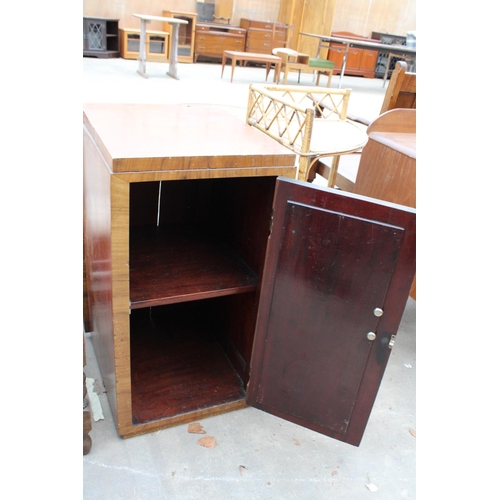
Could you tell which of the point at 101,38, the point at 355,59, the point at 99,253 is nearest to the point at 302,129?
the point at 99,253

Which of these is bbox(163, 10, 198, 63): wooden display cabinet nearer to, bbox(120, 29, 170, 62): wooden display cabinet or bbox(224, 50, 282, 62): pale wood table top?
bbox(120, 29, 170, 62): wooden display cabinet

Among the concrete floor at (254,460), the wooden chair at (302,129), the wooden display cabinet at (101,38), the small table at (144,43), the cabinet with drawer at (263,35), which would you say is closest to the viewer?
the concrete floor at (254,460)

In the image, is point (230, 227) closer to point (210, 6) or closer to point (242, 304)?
point (242, 304)

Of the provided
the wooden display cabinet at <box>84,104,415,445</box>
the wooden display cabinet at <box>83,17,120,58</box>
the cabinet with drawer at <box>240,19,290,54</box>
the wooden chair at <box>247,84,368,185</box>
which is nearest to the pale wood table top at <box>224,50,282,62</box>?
the cabinet with drawer at <box>240,19,290,54</box>

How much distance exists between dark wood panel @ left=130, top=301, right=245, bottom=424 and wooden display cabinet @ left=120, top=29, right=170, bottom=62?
764 centimetres

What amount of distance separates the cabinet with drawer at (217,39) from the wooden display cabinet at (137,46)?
80 cm

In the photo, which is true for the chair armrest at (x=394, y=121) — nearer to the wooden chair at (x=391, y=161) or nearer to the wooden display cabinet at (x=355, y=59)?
the wooden chair at (x=391, y=161)

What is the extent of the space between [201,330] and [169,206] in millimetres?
614

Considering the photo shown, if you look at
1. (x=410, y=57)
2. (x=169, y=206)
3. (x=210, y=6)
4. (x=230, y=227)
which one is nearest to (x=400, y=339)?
(x=230, y=227)

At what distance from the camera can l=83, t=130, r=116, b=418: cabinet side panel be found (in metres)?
1.35

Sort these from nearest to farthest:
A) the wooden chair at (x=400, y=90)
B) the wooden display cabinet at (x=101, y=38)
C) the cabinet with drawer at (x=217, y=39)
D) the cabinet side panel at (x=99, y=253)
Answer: the cabinet side panel at (x=99, y=253), the wooden chair at (x=400, y=90), the wooden display cabinet at (x=101, y=38), the cabinet with drawer at (x=217, y=39)

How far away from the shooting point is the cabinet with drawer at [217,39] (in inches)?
385

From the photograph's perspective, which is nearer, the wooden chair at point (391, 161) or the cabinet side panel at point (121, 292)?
the cabinet side panel at point (121, 292)

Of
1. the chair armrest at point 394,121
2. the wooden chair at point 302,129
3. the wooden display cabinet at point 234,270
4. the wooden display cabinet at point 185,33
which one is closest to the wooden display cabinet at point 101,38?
the wooden display cabinet at point 185,33
